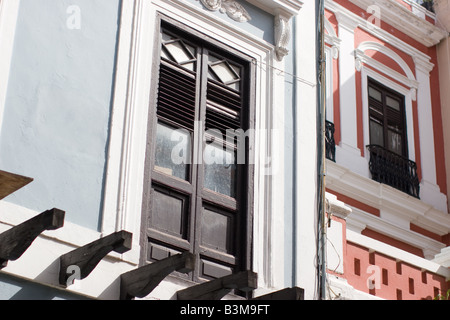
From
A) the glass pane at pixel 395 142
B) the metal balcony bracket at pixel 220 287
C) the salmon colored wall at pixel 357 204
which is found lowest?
the metal balcony bracket at pixel 220 287

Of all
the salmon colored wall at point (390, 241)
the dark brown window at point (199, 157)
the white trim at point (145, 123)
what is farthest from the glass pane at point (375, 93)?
the dark brown window at point (199, 157)

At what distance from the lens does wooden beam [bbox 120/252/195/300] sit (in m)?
6.93

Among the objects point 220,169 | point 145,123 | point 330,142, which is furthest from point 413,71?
point 145,123

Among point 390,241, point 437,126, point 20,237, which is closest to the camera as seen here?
point 20,237

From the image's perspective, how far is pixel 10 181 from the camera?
6211mm

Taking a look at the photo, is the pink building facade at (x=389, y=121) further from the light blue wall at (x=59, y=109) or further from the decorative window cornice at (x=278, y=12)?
the light blue wall at (x=59, y=109)

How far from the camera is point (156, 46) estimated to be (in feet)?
28.2

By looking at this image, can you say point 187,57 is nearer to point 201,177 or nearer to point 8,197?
point 201,177

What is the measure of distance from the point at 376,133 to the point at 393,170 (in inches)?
24.9

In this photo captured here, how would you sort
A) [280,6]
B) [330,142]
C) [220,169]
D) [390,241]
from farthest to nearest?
[390,241] < [330,142] < [280,6] < [220,169]

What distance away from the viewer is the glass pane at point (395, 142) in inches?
645

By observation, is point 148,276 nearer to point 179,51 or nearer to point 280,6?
point 179,51

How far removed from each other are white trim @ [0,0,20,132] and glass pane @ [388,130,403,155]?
9635mm

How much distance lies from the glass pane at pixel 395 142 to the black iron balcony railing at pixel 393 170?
0.19 meters
